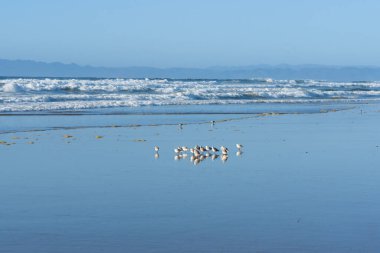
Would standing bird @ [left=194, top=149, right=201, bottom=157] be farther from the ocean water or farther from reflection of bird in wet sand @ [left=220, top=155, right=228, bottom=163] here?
the ocean water

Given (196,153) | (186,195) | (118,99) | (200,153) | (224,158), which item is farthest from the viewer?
(118,99)

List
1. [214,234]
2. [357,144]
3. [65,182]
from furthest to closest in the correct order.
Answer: [357,144]
[65,182]
[214,234]

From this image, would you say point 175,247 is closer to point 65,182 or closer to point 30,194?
point 30,194

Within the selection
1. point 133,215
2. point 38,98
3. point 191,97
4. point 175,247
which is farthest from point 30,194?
point 191,97

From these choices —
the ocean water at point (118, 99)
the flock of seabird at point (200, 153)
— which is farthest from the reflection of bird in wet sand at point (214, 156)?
the ocean water at point (118, 99)

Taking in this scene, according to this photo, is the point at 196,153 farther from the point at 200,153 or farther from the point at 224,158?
the point at 224,158

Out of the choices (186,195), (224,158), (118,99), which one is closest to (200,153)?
(224,158)

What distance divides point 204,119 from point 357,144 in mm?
10467

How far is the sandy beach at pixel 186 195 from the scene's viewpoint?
8664mm

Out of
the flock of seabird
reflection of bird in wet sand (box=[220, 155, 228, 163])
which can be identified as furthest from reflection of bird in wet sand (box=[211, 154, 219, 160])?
reflection of bird in wet sand (box=[220, 155, 228, 163])

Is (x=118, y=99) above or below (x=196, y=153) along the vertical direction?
below

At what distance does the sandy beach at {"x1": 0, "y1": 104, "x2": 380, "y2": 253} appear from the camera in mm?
8664

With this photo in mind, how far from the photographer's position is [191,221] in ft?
31.2

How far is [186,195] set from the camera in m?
11.3
